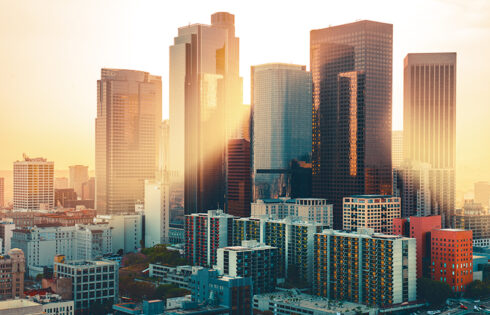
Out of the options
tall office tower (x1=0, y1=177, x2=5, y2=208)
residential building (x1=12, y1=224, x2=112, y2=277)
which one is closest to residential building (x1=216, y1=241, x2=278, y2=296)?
residential building (x1=12, y1=224, x2=112, y2=277)

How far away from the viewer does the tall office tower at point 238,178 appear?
92.4 meters

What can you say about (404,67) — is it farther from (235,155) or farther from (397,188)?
(235,155)

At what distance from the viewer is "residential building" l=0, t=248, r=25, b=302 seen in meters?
55.5

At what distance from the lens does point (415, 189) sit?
8875cm

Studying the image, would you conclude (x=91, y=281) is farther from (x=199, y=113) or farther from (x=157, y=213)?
(x=199, y=113)

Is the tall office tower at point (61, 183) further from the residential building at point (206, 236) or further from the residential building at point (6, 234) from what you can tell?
the residential building at point (206, 236)

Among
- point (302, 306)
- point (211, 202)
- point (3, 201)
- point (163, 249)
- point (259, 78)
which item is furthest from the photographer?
point (3, 201)

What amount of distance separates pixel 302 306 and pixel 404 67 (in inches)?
2514

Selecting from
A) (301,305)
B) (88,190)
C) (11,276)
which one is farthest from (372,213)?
(88,190)

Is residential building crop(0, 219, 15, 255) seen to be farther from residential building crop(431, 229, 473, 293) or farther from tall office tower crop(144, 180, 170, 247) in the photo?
residential building crop(431, 229, 473, 293)

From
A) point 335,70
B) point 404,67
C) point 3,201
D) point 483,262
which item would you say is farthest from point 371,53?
point 3,201

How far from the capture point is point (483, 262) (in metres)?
63.4

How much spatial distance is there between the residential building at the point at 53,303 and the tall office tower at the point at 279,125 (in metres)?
42.5

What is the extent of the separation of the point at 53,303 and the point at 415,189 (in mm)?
55333
